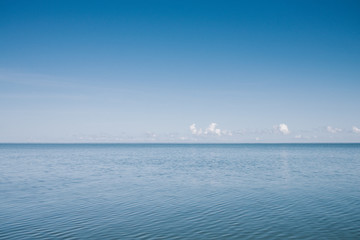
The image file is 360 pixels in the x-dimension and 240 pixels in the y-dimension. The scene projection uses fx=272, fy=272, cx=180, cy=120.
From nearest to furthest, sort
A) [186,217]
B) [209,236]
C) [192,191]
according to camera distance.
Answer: [209,236], [186,217], [192,191]

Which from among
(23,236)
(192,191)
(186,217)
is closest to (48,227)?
(23,236)

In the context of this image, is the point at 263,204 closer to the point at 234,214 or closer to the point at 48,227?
the point at 234,214

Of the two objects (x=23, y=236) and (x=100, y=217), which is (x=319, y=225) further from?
(x=23, y=236)

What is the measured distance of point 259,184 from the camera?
27.2 m

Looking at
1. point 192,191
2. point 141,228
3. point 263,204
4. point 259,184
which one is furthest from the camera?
point 259,184

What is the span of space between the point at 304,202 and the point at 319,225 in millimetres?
5592

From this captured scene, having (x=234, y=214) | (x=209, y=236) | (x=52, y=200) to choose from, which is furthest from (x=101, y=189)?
(x=209, y=236)

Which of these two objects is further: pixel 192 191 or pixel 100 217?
pixel 192 191

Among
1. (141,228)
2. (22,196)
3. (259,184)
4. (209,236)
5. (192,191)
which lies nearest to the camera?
(209,236)

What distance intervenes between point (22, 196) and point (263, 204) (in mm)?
18665

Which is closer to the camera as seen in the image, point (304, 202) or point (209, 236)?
point (209, 236)

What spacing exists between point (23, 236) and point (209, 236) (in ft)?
28.0

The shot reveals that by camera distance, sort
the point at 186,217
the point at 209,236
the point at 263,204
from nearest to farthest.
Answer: the point at 209,236
the point at 186,217
the point at 263,204

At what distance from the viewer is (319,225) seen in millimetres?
13930
